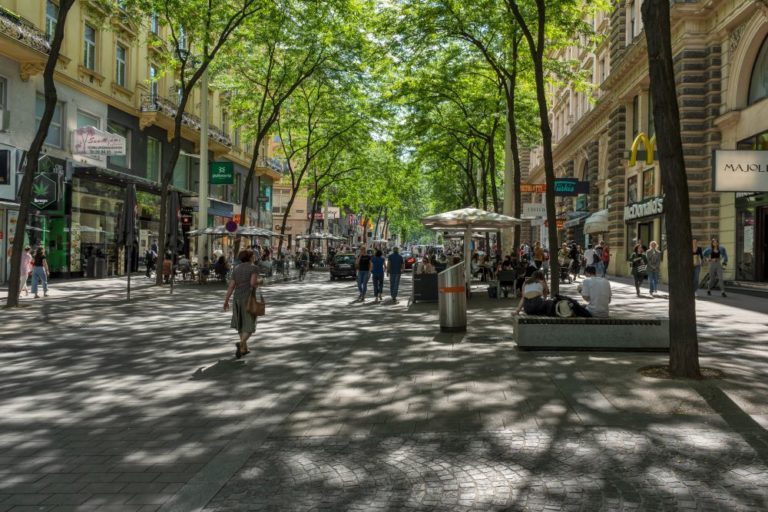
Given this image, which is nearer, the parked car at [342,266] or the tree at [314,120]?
the parked car at [342,266]

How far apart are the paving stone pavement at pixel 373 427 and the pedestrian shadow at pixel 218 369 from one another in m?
0.04

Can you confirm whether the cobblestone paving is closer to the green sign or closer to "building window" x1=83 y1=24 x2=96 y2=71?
"building window" x1=83 y1=24 x2=96 y2=71

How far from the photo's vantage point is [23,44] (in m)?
21.4

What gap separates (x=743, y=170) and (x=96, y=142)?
21838mm

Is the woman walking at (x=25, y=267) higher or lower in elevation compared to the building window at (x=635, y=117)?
lower

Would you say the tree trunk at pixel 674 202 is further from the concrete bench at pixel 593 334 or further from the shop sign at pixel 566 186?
the shop sign at pixel 566 186

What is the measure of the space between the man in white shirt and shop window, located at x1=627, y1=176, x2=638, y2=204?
879 inches

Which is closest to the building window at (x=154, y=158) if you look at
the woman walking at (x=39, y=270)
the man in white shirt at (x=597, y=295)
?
the woman walking at (x=39, y=270)

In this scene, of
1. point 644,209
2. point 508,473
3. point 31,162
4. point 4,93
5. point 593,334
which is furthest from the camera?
point 644,209

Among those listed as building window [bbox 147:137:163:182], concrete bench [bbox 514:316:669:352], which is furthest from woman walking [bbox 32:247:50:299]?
concrete bench [bbox 514:316:669:352]

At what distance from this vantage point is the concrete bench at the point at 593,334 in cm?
933

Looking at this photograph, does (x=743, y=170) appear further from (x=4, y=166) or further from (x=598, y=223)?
(x=4, y=166)

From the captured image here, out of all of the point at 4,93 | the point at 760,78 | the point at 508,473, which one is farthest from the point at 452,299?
the point at 4,93

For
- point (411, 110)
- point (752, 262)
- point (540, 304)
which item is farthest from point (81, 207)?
point (752, 262)
